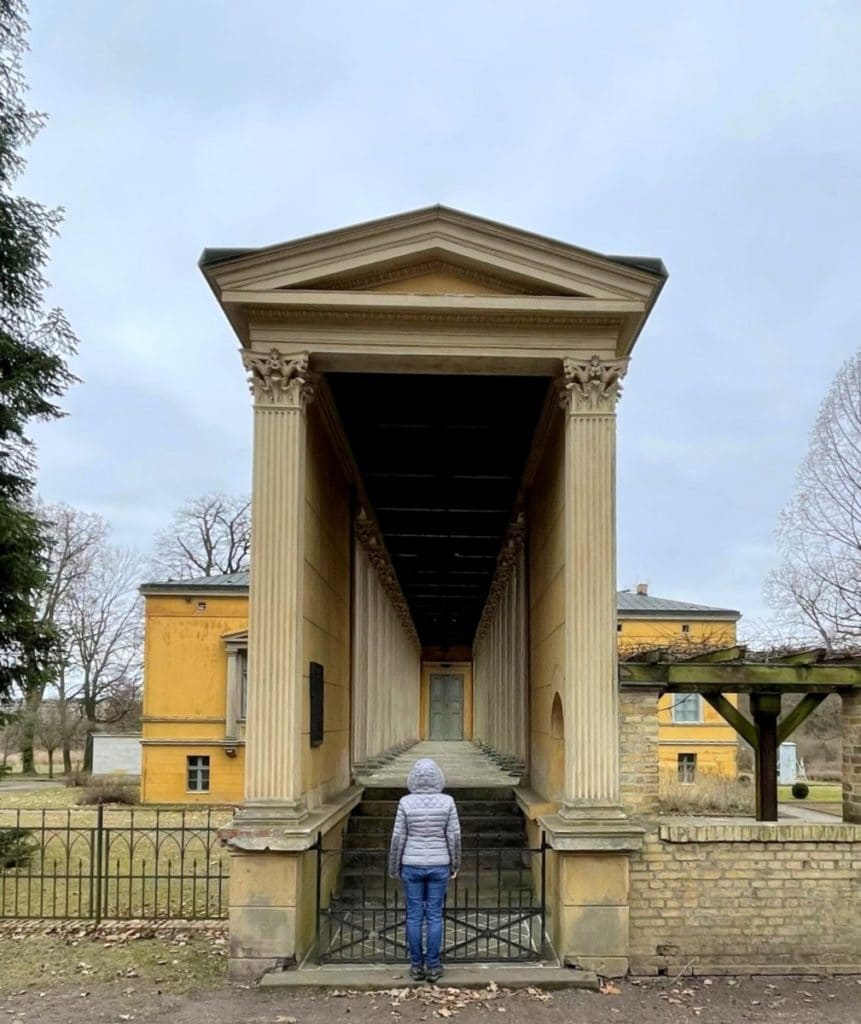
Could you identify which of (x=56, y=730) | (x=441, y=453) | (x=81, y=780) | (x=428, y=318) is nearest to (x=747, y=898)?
(x=428, y=318)

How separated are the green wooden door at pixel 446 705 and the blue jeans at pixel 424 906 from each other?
100 ft

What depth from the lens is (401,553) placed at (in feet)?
59.6

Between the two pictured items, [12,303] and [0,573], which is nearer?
[0,573]

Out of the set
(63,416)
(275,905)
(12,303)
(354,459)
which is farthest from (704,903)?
(12,303)

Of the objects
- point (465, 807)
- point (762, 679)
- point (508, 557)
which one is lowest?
point (465, 807)

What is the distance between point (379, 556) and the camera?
15.3 meters

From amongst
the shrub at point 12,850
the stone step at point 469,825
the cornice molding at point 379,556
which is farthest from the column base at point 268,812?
the shrub at point 12,850

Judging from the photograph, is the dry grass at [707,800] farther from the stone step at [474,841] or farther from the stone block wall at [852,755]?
the stone block wall at [852,755]

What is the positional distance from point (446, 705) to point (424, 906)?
101ft

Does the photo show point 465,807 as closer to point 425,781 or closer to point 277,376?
point 425,781

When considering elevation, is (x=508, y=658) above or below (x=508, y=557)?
below

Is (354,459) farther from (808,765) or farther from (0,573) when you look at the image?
(808,765)

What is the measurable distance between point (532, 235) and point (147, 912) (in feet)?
25.1

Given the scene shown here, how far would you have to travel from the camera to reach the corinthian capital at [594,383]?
7.71 metres
